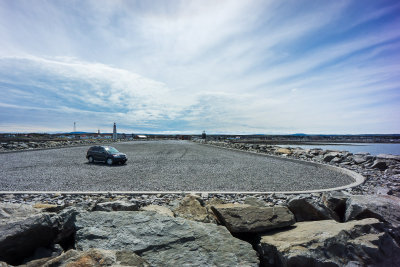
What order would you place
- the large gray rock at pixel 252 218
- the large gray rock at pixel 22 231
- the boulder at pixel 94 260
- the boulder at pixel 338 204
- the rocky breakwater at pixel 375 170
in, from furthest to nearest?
the rocky breakwater at pixel 375 170
the boulder at pixel 338 204
the large gray rock at pixel 252 218
the large gray rock at pixel 22 231
the boulder at pixel 94 260

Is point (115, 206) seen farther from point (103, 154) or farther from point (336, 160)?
point (336, 160)

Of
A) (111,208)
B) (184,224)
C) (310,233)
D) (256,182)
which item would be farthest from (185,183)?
(310,233)

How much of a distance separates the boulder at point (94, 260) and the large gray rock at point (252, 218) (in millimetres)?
1702

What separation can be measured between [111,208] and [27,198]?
15.3 ft

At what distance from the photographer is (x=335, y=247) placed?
10.0 feet

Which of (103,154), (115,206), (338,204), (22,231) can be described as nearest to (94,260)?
(22,231)

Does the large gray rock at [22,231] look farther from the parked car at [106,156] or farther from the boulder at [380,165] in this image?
the boulder at [380,165]

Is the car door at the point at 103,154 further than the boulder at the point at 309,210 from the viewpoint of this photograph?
Yes

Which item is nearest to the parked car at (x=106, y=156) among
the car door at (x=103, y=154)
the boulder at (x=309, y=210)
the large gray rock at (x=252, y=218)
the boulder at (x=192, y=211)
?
the car door at (x=103, y=154)

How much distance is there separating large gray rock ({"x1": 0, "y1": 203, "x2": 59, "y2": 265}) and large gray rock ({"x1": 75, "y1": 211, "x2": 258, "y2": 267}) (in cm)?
43

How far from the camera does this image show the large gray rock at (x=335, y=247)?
115 inches

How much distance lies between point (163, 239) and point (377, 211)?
13.7ft

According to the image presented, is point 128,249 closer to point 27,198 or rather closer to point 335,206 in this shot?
point 335,206

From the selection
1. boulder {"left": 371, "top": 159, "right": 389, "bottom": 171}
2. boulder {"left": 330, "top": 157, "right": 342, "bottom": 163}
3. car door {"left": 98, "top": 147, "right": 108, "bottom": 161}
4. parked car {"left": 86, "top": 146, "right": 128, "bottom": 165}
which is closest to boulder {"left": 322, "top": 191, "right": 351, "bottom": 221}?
boulder {"left": 371, "top": 159, "right": 389, "bottom": 171}
